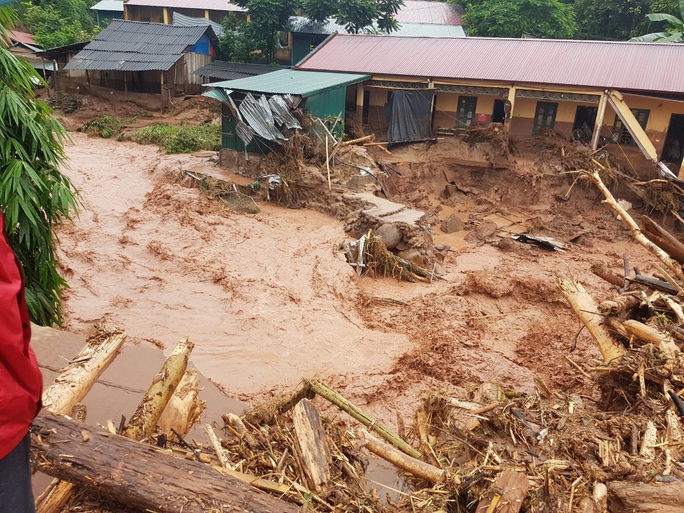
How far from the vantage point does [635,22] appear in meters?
26.7

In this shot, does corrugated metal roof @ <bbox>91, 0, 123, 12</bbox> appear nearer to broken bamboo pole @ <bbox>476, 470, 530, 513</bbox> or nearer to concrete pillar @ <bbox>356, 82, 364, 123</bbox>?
concrete pillar @ <bbox>356, 82, 364, 123</bbox>

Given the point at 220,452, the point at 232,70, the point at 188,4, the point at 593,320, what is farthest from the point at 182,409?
the point at 188,4

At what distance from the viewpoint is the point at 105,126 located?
2270cm

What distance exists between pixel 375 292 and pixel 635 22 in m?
23.6

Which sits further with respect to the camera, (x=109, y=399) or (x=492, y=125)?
(x=492, y=125)

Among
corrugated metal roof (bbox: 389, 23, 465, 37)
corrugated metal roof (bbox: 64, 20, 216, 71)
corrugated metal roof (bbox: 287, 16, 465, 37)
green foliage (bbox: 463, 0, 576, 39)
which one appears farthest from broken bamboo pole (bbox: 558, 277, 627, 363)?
corrugated metal roof (bbox: 389, 23, 465, 37)

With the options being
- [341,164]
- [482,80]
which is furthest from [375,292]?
[482,80]

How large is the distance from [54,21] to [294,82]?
21309 millimetres

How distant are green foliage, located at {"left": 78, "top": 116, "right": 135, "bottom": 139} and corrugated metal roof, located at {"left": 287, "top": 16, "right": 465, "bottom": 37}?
9735 millimetres

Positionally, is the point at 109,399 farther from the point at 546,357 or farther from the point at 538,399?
the point at 546,357

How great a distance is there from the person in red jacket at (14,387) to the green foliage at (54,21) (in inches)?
1261

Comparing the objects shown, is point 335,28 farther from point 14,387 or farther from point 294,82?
point 14,387

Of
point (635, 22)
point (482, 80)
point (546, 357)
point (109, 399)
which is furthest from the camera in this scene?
point (635, 22)

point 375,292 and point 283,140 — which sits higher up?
point 283,140
